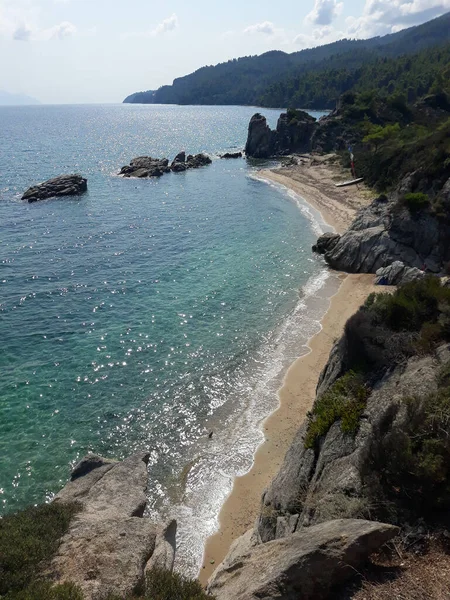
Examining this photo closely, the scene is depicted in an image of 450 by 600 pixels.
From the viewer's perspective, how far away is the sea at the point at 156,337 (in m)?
20.5

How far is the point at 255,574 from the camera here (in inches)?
380

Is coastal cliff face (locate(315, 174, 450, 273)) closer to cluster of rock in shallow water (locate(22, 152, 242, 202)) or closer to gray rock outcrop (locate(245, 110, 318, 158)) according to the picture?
cluster of rock in shallow water (locate(22, 152, 242, 202))

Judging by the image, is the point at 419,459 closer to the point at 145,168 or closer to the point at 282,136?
the point at 145,168

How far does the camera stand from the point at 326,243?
46.8m

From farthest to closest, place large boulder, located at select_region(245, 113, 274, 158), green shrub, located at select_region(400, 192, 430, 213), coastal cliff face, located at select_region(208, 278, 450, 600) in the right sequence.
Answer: large boulder, located at select_region(245, 113, 274, 158) → green shrub, located at select_region(400, 192, 430, 213) → coastal cliff face, located at select_region(208, 278, 450, 600)

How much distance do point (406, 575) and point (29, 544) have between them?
9.58 metres

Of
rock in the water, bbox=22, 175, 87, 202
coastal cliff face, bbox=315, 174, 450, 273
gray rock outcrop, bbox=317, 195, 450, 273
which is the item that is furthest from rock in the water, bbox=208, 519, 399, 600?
rock in the water, bbox=22, 175, 87, 202

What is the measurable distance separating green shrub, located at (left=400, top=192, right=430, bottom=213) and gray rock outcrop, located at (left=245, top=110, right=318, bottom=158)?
267 ft

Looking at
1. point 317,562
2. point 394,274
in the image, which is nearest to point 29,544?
point 317,562

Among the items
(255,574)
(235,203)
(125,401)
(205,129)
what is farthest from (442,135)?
(205,129)

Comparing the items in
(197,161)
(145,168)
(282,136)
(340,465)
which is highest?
(282,136)

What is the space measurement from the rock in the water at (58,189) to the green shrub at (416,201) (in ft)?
188

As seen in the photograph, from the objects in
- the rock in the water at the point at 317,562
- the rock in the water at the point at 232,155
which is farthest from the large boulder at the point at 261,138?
the rock in the water at the point at 317,562

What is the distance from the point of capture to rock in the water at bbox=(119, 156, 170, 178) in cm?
9456
